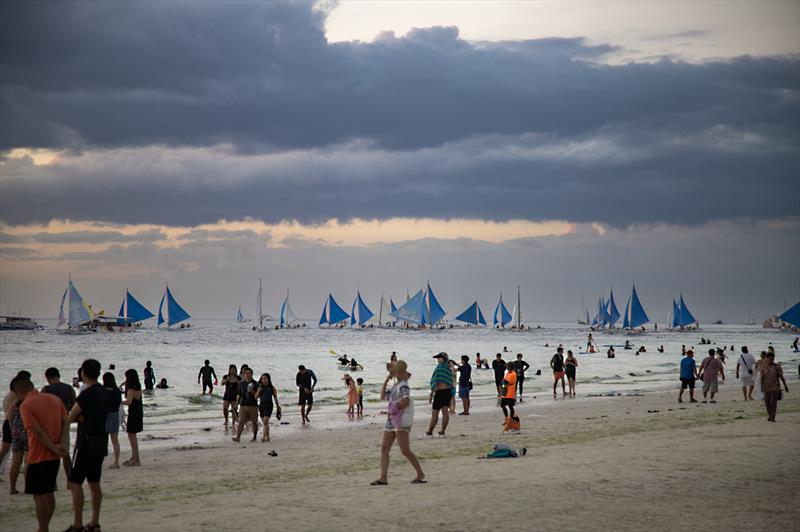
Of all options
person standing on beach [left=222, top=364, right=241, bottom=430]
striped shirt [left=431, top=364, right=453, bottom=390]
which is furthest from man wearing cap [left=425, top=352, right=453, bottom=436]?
person standing on beach [left=222, top=364, right=241, bottom=430]

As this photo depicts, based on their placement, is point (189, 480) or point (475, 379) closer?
point (189, 480)

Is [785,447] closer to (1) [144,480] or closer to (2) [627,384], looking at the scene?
(1) [144,480]

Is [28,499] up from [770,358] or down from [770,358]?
down

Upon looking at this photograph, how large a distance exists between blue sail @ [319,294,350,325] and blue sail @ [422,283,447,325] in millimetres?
32227

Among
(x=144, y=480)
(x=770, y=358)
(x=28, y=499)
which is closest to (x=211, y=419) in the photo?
(x=144, y=480)

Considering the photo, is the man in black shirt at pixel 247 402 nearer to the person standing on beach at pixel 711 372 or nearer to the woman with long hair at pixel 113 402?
the woman with long hair at pixel 113 402

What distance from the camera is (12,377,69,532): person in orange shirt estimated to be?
8383 millimetres

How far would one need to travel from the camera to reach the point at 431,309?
390 feet

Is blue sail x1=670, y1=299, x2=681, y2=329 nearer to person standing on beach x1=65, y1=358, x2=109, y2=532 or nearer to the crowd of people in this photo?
the crowd of people

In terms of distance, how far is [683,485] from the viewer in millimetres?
11688

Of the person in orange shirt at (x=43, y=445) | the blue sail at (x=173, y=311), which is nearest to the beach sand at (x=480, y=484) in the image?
the person in orange shirt at (x=43, y=445)

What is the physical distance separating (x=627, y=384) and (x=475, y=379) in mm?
8858

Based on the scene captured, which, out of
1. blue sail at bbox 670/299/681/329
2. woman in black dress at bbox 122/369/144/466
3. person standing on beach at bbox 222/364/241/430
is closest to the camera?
woman in black dress at bbox 122/369/144/466

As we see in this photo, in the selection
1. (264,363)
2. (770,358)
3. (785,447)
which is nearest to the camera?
(785,447)
